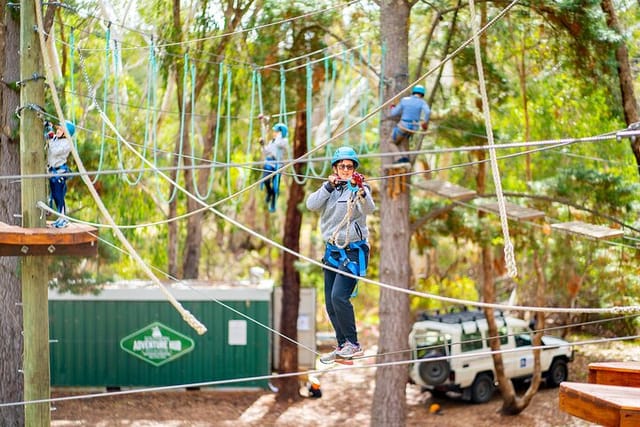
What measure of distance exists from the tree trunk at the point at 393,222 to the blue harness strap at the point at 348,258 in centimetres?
540

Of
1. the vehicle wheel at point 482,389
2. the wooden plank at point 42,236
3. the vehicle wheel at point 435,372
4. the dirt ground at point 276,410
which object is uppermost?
the wooden plank at point 42,236

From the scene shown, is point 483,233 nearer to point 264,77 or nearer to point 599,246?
point 599,246

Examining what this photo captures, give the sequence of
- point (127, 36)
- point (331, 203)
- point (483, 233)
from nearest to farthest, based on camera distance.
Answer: point (331, 203), point (483, 233), point (127, 36)

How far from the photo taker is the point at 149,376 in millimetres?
15422

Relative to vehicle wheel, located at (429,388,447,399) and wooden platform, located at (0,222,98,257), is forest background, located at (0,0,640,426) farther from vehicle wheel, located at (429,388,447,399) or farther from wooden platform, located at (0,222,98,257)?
wooden platform, located at (0,222,98,257)

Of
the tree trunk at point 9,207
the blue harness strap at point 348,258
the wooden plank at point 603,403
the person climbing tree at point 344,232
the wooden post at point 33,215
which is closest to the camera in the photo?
the wooden plank at point 603,403

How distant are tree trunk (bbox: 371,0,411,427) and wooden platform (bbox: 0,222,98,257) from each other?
5078 millimetres

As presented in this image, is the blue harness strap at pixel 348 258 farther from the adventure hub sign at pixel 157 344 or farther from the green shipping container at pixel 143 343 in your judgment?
the adventure hub sign at pixel 157 344

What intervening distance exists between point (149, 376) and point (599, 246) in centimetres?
806

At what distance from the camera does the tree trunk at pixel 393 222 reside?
11133 mm

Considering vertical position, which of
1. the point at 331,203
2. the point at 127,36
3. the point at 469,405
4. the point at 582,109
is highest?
the point at 127,36

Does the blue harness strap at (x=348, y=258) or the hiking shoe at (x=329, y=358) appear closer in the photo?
the blue harness strap at (x=348, y=258)

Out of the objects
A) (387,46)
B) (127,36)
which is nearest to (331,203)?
(387,46)

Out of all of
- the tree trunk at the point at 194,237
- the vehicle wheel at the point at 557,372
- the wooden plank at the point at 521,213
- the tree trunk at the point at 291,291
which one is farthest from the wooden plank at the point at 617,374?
the tree trunk at the point at 194,237
